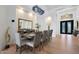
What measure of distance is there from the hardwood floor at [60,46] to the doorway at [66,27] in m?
0.10

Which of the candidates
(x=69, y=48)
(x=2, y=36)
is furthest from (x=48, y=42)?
(x=2, y=36)

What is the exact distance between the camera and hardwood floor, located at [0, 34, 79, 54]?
2367mm

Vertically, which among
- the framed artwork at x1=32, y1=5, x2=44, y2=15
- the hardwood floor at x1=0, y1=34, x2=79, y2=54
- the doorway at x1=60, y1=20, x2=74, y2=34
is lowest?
the hardwood floor at x1=0, y1=34, x2=79, y2=54

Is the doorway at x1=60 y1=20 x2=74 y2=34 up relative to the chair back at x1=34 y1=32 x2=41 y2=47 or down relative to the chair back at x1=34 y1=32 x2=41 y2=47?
up

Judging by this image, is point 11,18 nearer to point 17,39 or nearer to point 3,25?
point 3,25

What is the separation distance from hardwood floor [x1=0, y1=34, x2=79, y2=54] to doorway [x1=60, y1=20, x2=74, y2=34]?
10cm

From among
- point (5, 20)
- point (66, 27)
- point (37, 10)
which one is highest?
point (37, 10)

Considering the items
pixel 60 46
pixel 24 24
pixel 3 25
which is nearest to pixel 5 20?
pixel 3 25

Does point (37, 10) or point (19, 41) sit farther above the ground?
point (37, 10)

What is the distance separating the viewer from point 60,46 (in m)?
2.39

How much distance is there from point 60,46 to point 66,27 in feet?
1.59

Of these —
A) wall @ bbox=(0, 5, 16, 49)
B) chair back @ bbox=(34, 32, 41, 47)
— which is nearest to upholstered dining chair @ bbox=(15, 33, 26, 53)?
wall @ bbox=(0, 5, 16, 49)

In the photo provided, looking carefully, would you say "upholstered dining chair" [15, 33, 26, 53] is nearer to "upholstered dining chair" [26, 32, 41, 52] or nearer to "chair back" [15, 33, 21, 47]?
"chair back" [15, 33, 21, 47]

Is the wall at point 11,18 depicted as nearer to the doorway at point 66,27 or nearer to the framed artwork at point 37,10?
the framed artwork at point 37,10
